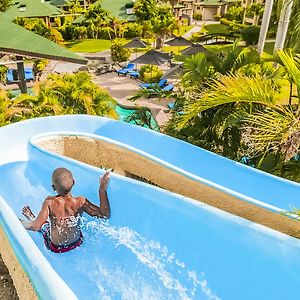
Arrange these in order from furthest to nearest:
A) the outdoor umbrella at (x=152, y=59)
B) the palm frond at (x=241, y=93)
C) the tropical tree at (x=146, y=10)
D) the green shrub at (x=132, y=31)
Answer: the green shrub at (x=132, y=31)
the tropical tree at (x=146, y=10)
the outdoor umbrella at (x=152, y=59)
the palm frond at (x=241, y=93)

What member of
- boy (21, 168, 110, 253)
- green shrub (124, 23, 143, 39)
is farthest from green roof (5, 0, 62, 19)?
boy (21, 168, 110, 253)

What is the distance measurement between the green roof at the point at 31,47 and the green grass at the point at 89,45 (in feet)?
73.0

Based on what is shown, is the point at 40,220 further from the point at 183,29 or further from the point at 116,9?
the point at 183,29

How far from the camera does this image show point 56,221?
570 cm

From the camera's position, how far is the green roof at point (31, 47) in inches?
419

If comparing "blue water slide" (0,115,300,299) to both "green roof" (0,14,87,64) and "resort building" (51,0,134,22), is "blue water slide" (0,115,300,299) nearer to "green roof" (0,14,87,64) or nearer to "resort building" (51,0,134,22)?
"green roof" (0,14,87,64)

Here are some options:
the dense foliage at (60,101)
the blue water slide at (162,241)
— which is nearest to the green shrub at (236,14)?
the dense foliage at (60,101)

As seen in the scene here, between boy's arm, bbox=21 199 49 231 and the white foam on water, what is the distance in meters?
1.02

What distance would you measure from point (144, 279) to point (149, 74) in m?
18.3

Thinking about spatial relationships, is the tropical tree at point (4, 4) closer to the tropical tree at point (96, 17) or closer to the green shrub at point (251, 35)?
the tropical tree at point (96, 17)

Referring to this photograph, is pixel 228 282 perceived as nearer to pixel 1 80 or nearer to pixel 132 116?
pixel 132 116

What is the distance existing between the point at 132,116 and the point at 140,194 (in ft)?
12.9

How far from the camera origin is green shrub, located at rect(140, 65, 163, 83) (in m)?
22.5

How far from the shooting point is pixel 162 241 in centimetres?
600
